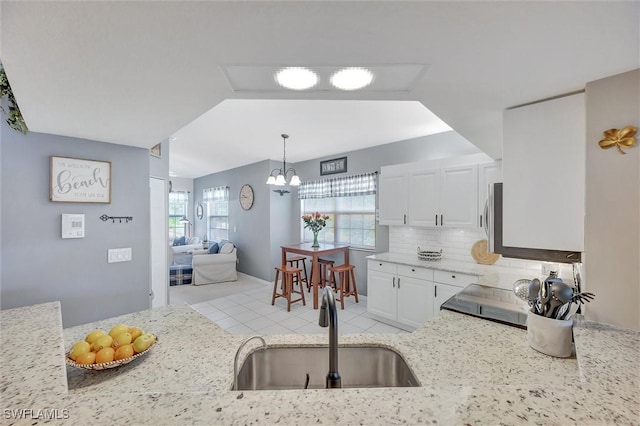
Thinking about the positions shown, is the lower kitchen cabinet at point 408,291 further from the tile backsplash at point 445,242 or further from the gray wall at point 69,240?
the gray wall at point 69,240

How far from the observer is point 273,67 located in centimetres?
104

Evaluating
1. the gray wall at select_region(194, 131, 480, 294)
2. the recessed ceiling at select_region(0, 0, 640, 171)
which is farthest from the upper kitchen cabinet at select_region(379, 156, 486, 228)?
the recessed ceiling at select_region(0, 0, 640, 171)

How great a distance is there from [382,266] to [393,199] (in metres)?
0.99

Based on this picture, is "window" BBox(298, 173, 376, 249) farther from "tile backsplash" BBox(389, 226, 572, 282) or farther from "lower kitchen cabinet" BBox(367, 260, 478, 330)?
"lower kitchen cabinet" BBox(367, 260, 478, 330)

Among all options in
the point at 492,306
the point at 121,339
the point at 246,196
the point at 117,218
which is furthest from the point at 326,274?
the point at 121,339

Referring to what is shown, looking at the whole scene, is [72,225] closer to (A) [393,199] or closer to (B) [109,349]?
(B) [109,349]

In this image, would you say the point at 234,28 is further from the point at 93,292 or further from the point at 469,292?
the point at 93,292

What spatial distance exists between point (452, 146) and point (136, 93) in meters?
3.57

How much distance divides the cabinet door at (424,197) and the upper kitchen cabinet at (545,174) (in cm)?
191

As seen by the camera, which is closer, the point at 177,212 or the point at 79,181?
the point at 79,181

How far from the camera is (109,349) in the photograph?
107cm

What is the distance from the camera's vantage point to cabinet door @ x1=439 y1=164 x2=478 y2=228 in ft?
9.75

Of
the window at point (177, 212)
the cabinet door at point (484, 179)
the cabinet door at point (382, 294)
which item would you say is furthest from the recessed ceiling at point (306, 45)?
the window at point (177, 212)

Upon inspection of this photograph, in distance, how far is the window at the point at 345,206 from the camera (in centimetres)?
450
